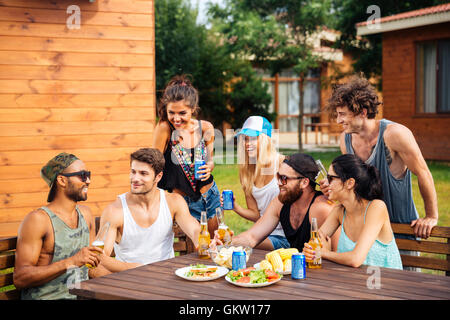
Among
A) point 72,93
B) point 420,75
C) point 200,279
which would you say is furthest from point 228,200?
point 420,75

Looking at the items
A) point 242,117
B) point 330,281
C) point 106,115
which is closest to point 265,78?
point 242,117

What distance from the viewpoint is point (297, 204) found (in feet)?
12.9

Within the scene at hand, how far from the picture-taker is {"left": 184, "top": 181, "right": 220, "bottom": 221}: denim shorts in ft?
15.6

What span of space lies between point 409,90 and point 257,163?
1201 centimetres

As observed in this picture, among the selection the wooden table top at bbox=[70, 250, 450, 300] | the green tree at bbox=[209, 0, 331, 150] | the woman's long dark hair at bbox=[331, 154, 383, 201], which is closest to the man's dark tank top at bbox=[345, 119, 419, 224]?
the woman's long dark hair at bbox=[331, 154, 383, 201]

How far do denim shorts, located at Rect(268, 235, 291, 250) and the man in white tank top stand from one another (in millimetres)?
739

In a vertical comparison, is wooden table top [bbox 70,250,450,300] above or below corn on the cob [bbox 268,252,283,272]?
below

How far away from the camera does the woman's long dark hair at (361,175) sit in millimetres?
3414

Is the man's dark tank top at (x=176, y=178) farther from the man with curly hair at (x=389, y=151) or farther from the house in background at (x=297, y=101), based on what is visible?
the house in background at (x=297, y=101)

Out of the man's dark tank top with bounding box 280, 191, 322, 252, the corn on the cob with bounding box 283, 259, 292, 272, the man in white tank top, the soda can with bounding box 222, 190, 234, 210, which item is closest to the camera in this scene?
the corn on the cob with bounding box 283, 259, 292, 272

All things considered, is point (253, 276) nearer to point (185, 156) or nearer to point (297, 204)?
point (297, 204)

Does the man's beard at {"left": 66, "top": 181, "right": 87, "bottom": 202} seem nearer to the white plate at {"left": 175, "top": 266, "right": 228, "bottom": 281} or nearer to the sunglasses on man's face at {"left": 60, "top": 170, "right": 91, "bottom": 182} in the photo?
the sunglasses on man's face at {"left": 60, "top": 170, "right": 91, "bottom": 182}

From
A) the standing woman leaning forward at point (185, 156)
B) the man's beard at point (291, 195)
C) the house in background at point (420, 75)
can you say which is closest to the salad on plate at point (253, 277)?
the man's beard at point (291, 195)
